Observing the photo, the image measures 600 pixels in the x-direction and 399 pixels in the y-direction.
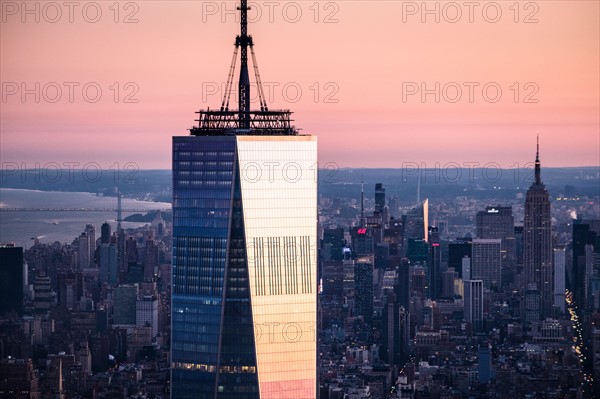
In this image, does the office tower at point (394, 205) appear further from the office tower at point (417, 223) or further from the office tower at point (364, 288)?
the office tower at point (364, 288)

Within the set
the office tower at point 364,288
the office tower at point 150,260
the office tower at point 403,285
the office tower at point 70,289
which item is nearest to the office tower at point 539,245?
the office tower at point 403,285

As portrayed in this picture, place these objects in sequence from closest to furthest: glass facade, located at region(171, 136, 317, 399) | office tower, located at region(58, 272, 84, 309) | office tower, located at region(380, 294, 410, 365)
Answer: glass facade, located at region(171, 136, 317, 399) < office tower, located at region(58, 272, 84, 309) < office tower, located at region(380, 294, 410, 365)

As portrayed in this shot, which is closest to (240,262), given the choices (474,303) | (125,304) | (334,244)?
(125,304)

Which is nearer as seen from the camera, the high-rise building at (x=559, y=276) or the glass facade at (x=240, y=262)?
the glass facade at (x=240, y=262)

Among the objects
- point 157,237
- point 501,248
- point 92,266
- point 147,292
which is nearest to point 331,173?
point 157,237

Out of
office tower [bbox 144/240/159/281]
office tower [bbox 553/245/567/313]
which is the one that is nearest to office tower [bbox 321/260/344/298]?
office tower [bbox 144/240/159/281]

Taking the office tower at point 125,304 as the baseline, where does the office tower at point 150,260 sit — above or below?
above

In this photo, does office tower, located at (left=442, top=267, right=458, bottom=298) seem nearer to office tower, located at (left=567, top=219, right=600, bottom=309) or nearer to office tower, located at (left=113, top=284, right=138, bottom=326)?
office tower, located at (left=567, top=219, right=600, bottom=309)
